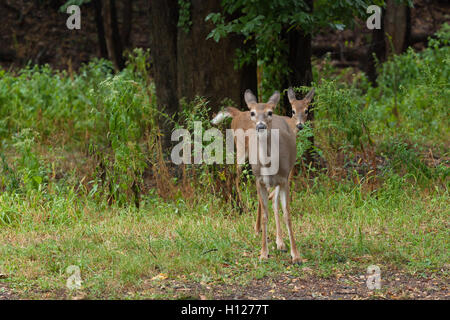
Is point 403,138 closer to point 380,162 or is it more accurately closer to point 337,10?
point 380,162

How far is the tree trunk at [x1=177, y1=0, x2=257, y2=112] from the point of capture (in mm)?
8516

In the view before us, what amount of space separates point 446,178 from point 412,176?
1.44ft

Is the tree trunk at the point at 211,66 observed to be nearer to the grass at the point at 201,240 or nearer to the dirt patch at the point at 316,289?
the grass at the point at 201,240

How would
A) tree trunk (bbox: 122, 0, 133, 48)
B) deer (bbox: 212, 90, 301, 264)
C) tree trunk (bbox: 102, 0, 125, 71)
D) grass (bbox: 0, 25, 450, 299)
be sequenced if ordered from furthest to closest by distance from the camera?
tree trunk (bbox: 122, 0, 133, 48), tree trunk (bbox: 102, 0, 125, 71), grass (bbox: 0, 25, 450, 299), deer (bbox: 212, 90, 301, 264)

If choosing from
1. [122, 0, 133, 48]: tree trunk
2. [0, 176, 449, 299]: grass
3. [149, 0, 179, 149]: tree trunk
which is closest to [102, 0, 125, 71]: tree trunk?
[122, 0, 133, 48]: tree trunk

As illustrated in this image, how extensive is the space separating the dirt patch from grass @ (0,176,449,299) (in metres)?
0.12

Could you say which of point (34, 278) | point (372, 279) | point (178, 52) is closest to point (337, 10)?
point (178, 52)

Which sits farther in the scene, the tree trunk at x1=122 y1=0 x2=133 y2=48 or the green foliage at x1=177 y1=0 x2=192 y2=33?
the tree trunk at x1=122 y1=0 x2=133 y2=48

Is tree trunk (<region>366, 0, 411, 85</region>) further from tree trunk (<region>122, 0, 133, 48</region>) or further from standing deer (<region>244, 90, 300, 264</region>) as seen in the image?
standing deer (<region>244, 90, 300, 264</region>)

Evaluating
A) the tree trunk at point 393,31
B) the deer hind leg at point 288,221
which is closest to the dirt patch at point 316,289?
the deer hind leg at point 288,221

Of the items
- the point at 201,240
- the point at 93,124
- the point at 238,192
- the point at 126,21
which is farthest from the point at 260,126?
the point at 126,21

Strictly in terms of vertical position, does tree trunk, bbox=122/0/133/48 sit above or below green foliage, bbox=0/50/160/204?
above

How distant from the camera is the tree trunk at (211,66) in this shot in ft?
27.9

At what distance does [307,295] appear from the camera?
536cm
